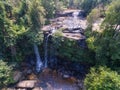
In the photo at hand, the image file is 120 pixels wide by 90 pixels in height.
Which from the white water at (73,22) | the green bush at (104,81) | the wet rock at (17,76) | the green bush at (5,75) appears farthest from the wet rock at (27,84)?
the white water at (73,22)

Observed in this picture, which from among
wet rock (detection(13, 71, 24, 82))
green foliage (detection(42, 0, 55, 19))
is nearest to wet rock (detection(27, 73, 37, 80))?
wet rock (detection(13, 71, 24, 82))

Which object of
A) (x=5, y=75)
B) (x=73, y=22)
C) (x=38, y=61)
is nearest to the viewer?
(x=5, y=75)

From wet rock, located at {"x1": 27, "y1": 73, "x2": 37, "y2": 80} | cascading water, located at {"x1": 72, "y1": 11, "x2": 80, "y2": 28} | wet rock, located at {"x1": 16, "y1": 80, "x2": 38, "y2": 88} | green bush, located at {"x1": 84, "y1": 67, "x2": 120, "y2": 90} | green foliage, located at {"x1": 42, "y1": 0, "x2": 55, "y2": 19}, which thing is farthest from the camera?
green foliage, located at {"x1": 42, "y1": 0, "x2": 55, "y2": 19}

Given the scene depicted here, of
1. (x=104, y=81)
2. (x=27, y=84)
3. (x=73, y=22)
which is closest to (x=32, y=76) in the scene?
(x=27, y=84)

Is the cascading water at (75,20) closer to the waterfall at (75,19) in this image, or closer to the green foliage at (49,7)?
the waterfall at (75,19)

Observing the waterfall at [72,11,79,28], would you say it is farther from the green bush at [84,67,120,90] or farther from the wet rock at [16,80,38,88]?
the wet rock at [16,80,38,88]

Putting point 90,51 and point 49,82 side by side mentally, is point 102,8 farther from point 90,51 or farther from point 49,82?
point 49,82

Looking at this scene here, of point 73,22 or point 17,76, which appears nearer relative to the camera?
point 17,76

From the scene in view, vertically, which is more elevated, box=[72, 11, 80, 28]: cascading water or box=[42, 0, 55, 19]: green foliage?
box=[42, 0, 55, 19]: green foliage

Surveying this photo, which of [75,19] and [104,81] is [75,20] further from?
[104,81]

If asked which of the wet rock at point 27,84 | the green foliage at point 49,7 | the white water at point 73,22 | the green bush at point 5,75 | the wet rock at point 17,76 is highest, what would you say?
the green foliage at point 49,7

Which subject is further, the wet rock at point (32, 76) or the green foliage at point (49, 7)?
the green foliage at point (49, 7)

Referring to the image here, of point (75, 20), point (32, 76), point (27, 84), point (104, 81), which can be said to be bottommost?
point (27, 84)
